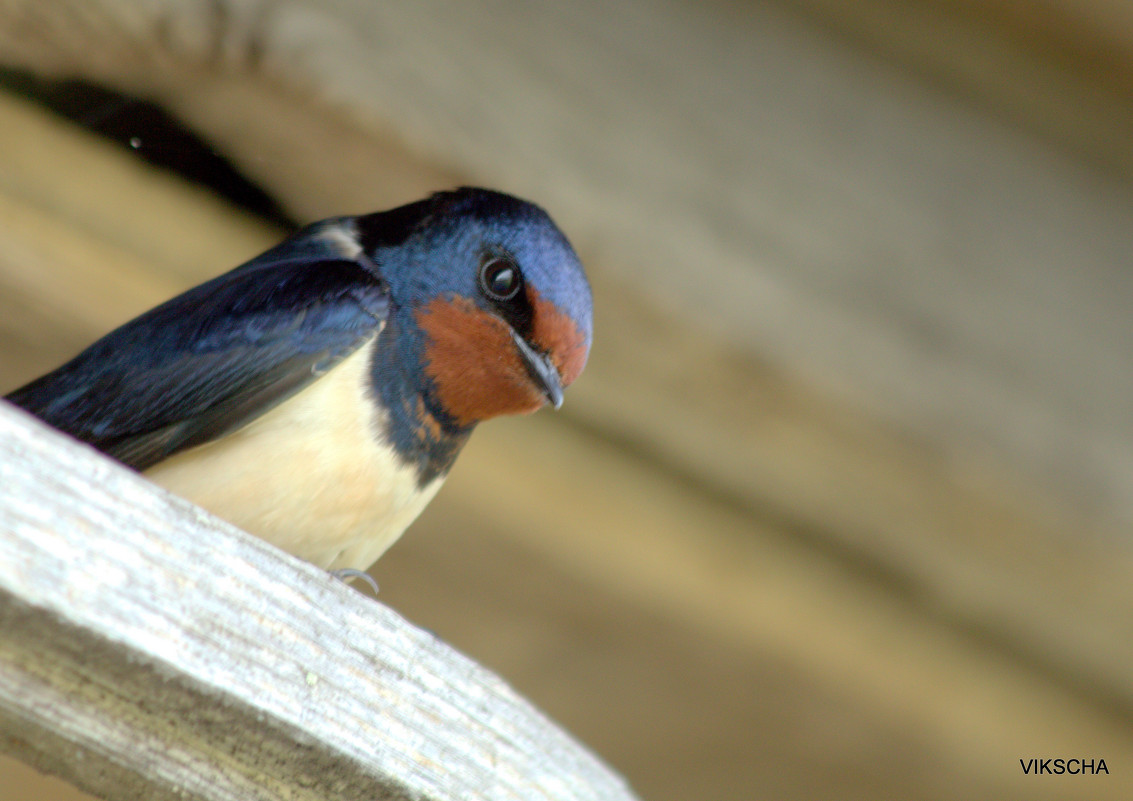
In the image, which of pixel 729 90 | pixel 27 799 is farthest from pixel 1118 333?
pixel 27 799

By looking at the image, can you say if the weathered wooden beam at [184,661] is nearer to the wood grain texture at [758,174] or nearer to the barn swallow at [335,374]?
the barn swallow at [335,374]

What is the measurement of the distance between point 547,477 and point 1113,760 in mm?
727

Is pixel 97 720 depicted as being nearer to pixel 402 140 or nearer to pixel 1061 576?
pixel 402 140

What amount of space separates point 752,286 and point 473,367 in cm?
28

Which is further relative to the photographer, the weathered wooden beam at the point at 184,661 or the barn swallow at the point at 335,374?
the barn swallow at the point at 335,374

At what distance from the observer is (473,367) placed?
3.97 feet

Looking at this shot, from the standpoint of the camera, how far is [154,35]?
1097 mm

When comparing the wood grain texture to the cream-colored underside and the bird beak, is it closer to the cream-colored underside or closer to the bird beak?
the bird beak

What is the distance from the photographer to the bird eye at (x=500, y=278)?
4.16 feet

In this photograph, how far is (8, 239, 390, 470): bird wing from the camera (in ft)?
3.53

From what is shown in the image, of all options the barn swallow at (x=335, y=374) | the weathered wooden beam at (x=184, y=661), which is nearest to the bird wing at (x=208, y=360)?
the barn swallow at (x=335, y=374)

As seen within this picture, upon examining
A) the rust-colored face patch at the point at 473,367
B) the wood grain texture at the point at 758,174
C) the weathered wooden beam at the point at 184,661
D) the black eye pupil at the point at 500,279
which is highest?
the wood grain texture at the point at 758,174

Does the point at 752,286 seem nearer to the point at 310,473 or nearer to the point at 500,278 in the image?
the point at 500,278

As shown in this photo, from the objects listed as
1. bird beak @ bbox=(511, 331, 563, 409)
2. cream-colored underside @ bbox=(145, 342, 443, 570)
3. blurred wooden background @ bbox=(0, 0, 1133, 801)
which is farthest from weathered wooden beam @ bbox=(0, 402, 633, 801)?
blurred wooden background @ bbox=(0, 0, 1133, 801)
